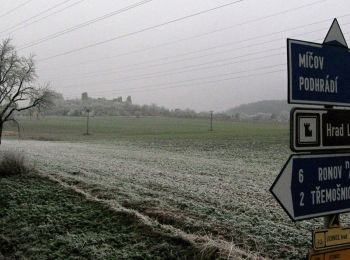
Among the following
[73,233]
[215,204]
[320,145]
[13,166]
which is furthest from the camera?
[13,166]

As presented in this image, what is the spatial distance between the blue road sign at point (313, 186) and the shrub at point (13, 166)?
53.4ft

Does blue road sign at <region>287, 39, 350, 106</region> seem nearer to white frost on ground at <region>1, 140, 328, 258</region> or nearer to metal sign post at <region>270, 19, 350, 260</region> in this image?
metal sign post at <region>270, 19, 350, 260</region>

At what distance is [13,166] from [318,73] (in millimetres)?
16572

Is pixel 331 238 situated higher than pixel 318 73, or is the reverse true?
pixel 318 73

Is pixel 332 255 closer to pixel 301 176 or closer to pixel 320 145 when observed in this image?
pixel 301 176

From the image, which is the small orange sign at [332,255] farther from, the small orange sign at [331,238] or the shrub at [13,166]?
the shrub at [13,166]

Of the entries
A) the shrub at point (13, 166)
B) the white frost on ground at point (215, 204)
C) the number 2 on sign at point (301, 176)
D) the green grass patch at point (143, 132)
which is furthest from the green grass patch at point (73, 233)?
the green grass patch at point (143, 132)

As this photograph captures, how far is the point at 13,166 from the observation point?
18641 millimetres

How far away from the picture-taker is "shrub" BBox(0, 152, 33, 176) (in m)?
18.5

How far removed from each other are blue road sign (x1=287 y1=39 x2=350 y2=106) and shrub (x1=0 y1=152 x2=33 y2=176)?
16.3m

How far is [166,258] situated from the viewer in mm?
7352

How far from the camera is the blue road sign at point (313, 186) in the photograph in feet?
12.5

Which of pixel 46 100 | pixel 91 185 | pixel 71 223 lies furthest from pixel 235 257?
pixel 46 100

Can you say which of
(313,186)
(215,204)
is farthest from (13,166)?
(313,186)
